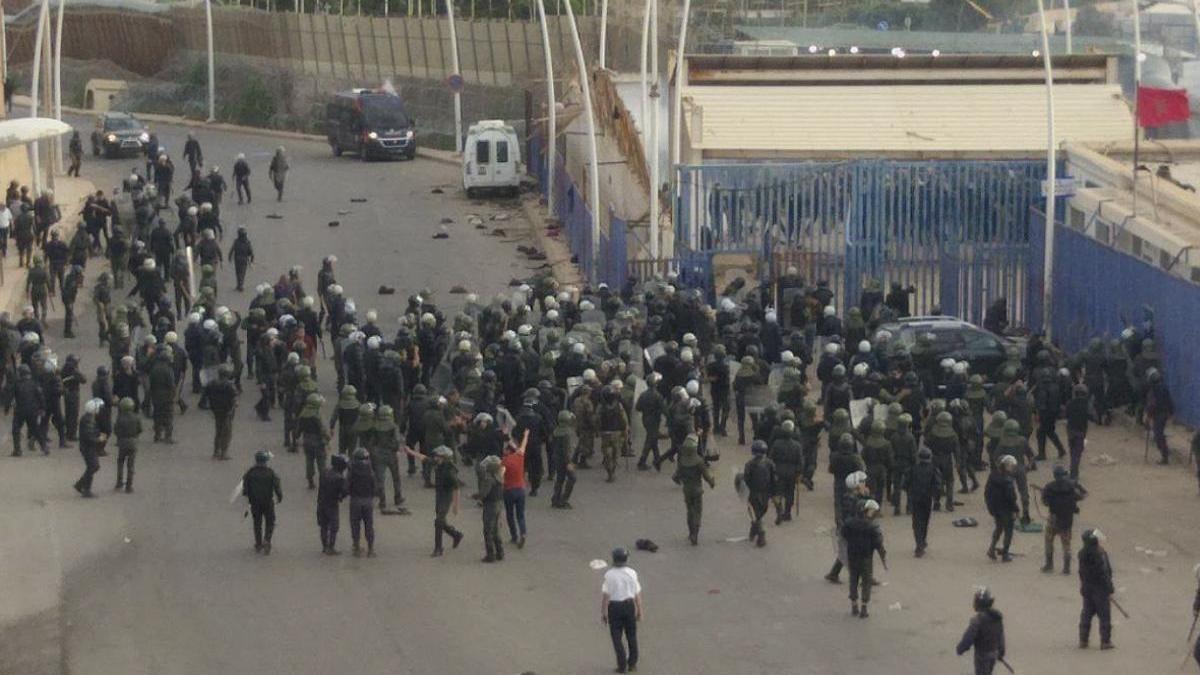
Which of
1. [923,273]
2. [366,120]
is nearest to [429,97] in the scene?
[366,120]

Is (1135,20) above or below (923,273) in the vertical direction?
above

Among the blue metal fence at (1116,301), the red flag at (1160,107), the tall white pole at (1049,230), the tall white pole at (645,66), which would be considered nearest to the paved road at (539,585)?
the blue metal fence at (1116,301)

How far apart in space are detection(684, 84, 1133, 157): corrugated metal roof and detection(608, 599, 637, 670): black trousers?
20896mm

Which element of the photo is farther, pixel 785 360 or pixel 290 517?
pixel 785 360

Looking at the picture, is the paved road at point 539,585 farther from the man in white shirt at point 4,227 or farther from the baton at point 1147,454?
the man in white shirt at point 4,227

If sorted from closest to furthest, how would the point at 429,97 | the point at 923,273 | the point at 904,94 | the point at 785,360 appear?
the point at 785,360 < the point at 923,273 < the point at 904,94 < the point at 429,97

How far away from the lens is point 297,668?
1850cm

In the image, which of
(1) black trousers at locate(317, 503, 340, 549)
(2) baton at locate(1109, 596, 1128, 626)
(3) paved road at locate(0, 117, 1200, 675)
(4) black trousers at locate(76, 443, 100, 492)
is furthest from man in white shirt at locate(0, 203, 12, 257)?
(2) baton at locate(1109, 596, 1128, 626)

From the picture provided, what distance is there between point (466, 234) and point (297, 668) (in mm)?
25970

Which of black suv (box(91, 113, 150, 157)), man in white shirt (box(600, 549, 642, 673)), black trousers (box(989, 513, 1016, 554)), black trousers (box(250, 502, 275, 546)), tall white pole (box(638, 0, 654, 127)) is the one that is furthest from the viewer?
black suv (box(91, 113, 150, 157))

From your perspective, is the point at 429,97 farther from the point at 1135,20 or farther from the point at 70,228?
the point at 1135,20

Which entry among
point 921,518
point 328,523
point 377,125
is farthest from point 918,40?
point 328,523

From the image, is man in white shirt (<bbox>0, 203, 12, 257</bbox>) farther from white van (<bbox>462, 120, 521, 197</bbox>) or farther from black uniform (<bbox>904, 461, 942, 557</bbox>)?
black uniform (<bbox>904, 461, 942, 557</bbox>)

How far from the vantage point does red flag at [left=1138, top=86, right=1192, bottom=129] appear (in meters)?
31.1
